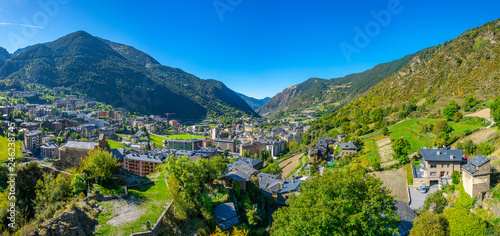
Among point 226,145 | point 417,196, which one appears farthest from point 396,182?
point 226,145

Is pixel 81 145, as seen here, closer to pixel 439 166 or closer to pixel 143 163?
pixel 143 163

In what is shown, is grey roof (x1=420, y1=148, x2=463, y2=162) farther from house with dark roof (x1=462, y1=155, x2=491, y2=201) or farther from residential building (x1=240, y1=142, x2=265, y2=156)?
residential building (x1=240, y1=142, x2=265, y2=156)

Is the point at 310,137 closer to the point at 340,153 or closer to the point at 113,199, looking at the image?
the point at 340,153

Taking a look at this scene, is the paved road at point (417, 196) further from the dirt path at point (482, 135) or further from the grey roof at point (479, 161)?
the dirt path at point (482, 135)

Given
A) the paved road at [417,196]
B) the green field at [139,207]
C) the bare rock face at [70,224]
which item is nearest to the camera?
the bare rock face at [70,224]

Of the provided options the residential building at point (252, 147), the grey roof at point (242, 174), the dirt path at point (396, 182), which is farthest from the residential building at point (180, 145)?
the dirt path at point (396, 182)

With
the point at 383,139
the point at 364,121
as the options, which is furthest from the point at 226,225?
the point at 364,121
